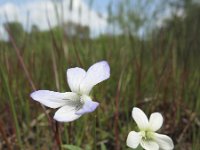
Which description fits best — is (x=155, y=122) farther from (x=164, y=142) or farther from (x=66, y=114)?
(x=66, y=114)

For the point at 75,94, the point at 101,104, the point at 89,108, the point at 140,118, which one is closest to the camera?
the point at 89,108

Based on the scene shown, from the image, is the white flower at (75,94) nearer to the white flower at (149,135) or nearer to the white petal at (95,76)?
the white petal at (95,76)

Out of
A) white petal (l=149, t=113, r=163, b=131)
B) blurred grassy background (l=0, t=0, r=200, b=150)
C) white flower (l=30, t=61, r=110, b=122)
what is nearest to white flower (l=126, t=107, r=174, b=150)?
white petal (l=149, t=113, r=163, b=131)

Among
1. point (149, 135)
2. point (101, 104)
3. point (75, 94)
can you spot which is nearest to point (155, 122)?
point (149, 135)

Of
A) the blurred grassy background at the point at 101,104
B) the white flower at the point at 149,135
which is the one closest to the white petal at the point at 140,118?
the white flower at the point at 149,135

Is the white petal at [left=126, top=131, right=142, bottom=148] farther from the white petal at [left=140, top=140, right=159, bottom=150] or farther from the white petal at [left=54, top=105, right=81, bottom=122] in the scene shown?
the white petal at [left=54, top=105, right=81, bottom=122]

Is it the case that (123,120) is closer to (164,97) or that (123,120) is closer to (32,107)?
(164,97)
